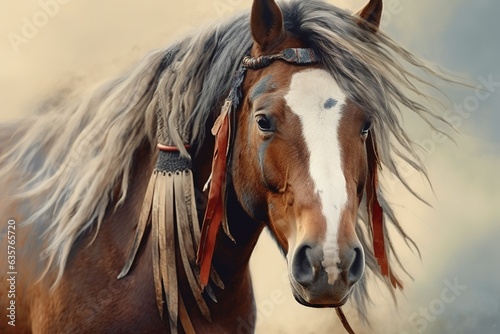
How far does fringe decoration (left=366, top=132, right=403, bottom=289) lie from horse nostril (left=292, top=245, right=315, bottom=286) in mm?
547

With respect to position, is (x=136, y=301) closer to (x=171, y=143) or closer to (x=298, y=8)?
(x=171, y=143)

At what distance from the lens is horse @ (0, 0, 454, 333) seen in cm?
206

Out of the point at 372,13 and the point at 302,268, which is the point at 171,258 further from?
the point at 372,13

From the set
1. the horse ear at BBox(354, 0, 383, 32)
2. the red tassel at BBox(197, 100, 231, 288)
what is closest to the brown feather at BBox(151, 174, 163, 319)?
Answer: the red tassel at BBox(197, 100, 231, 288)

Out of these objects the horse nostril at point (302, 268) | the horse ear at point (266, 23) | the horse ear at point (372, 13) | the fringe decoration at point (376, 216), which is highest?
the horse ear at point (266, 23)

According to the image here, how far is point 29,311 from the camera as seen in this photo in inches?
102

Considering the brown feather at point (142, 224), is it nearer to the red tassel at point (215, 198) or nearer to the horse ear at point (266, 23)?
the red tassel at point (215, 198)

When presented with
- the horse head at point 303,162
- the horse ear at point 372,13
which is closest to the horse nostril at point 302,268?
the horse head at point 303,162

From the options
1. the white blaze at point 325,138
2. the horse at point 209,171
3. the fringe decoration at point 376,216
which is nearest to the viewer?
the white blaze at point 325,138

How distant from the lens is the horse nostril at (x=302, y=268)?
1.88 m

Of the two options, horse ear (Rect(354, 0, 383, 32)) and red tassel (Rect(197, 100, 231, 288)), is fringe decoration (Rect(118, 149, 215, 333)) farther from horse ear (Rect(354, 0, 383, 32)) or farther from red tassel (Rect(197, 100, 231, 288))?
horse ear (Rect(354, 0, 383, 32))

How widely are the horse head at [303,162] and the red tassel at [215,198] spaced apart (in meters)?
0.05

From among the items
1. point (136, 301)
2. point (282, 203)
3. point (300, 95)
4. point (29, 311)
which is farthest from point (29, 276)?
point (300, 95)

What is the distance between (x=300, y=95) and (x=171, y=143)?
1.86 ft
